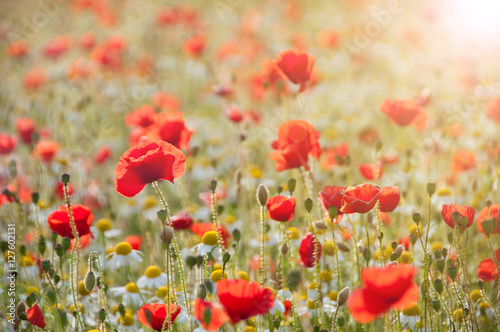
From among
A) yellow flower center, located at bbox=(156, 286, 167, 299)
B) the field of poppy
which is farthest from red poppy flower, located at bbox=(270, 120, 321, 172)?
yellow flower center, located at bbox=(156, 286, 167, 299)

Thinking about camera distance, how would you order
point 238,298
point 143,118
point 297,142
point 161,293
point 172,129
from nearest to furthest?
1. point 238,298
2. point 297,142
3. point 161,293
4. point 172,129
5. point 143,118

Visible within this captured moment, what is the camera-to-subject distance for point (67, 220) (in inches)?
89.7

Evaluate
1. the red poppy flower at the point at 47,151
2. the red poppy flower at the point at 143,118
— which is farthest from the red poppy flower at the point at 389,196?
the red poppy flower at the point at 47,151

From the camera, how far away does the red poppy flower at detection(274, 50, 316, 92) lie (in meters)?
2.64

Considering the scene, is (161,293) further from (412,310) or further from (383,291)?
(383,291)

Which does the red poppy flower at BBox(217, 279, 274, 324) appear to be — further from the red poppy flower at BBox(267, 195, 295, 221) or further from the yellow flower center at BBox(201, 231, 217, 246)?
the yellow flower center at BBox(201, 231, 217, 246)

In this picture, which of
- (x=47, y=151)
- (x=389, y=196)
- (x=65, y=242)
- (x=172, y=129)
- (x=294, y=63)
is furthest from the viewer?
(x=47, y=151)

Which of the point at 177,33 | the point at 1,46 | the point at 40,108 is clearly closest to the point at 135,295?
the point at 40,108

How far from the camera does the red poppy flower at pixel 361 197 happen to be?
188 centimetres

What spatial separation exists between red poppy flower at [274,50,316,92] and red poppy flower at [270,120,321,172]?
0.37 m

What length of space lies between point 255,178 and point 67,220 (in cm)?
195

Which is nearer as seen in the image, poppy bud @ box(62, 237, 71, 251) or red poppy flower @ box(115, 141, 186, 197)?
red poppy flower @ box(115, 141, 186, 197)

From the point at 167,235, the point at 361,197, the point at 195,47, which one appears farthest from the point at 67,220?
the point at 195,47

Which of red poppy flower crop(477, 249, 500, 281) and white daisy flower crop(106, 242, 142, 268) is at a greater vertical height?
white daisy flower crop(106, 242, 142, 268)
